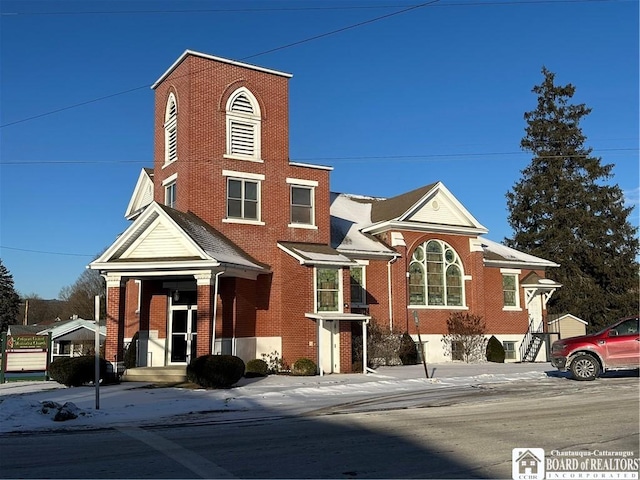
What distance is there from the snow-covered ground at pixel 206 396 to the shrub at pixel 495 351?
6.37 metres

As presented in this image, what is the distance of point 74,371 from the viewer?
18656 millimetres

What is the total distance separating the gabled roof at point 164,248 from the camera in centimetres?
1964

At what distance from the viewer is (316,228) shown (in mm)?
25406

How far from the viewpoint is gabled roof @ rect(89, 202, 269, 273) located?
1964 cm

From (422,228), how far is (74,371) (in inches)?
692

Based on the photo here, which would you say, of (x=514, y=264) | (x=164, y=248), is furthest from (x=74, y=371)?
(x=514, y=264)

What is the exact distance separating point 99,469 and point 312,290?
1556cm

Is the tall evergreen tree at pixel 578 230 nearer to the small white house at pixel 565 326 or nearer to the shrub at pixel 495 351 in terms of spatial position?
the small white house at pixel 565 326

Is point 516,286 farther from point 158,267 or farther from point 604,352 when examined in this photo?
point 158,267

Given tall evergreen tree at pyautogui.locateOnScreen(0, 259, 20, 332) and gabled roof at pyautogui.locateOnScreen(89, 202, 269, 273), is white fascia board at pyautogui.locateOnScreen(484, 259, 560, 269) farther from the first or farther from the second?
tall evergreen tree at pyautogui.locateOnScreen(0, 259, 20, 332)

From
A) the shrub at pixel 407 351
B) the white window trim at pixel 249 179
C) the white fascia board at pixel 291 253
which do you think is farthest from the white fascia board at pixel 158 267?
the shrub at pixel 407 351

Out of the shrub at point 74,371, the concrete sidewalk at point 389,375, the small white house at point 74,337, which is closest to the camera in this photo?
the shrub at point 74,371

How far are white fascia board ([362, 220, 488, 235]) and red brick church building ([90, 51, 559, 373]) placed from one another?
190 cm

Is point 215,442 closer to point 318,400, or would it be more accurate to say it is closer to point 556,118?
point 318,400
